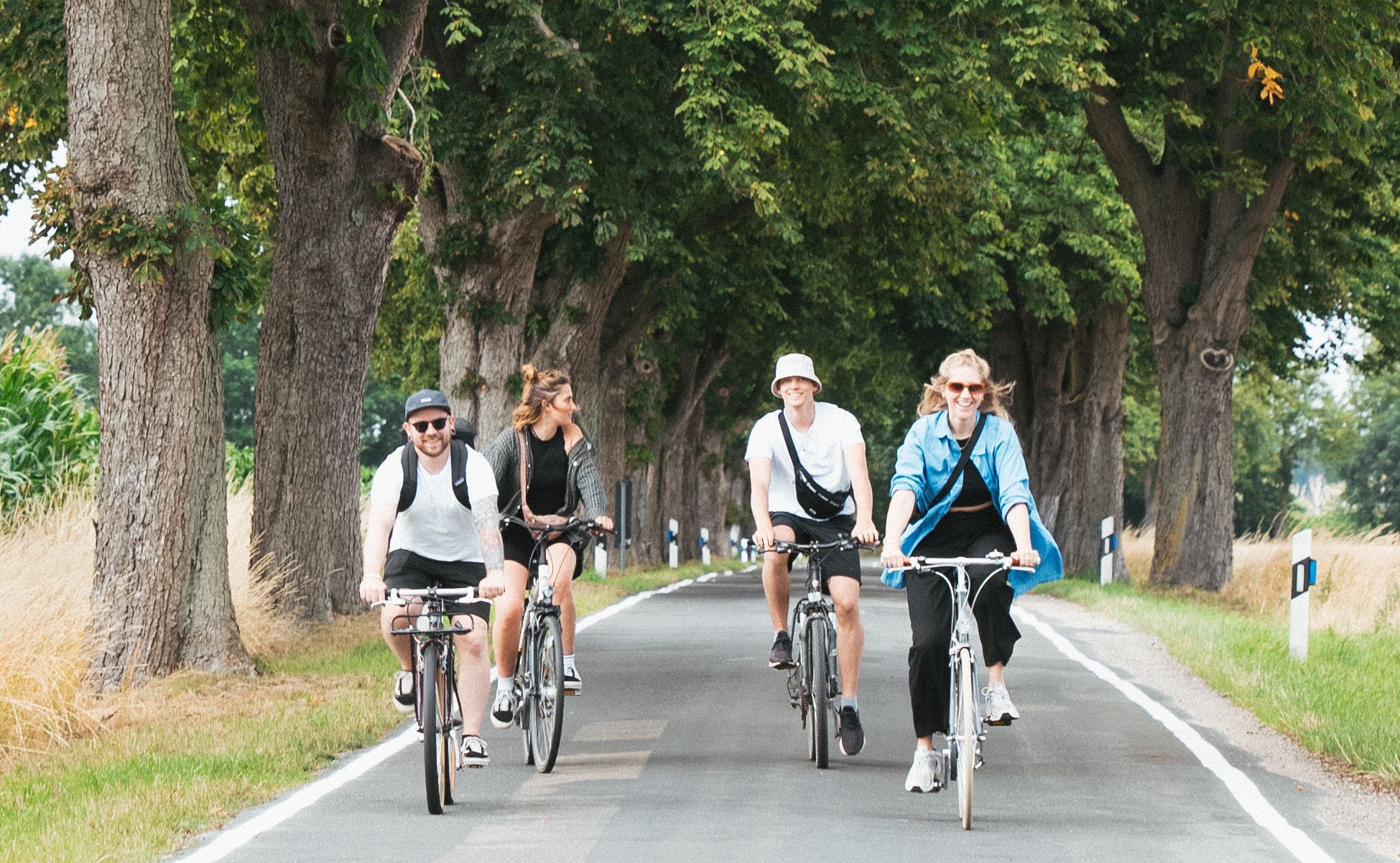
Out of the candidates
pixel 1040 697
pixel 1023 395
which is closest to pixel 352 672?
pixel 1040 697

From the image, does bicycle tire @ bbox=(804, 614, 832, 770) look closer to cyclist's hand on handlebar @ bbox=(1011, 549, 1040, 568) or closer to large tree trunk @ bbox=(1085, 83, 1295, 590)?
cyclist's hand on handlebar @ bbox=(1011, 549, 1040, 568)

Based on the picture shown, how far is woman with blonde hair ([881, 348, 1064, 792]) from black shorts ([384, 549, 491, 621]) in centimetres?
178

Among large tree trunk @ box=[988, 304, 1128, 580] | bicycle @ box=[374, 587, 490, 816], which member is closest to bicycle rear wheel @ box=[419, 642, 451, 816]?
bicycle @ box=[374, 587, 490, 816]

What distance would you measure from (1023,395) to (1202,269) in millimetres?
10985

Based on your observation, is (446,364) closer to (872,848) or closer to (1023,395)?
(1023,395)

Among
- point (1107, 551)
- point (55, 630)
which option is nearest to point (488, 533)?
point (55, 630)

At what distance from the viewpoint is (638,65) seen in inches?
858

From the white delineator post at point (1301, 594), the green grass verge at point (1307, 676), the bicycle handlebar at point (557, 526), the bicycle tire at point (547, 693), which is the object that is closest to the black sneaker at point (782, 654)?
the bicycle handlebar at point (557, 526)

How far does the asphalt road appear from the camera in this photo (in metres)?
7.50

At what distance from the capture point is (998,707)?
27.4 ft

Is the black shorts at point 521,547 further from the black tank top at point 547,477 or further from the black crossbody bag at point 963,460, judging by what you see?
the black crossbody bag at point 963,460

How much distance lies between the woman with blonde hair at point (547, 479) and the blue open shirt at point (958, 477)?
2.12 metres

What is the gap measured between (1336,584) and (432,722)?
17.4m

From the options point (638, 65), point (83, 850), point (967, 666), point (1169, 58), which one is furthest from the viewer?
point (1169, 58)
